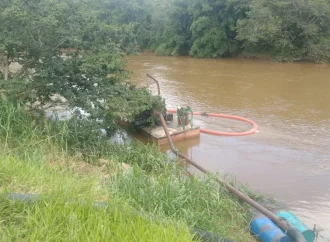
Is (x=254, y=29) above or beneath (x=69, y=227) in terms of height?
above

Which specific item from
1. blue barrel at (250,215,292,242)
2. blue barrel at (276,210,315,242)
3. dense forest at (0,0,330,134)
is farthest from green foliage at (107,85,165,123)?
blue barrel at (276,210,315,242)

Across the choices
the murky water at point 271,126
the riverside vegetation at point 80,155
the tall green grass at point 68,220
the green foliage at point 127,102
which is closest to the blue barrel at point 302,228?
the riverside vegetation at point 80,155

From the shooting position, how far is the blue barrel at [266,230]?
4.44 metres

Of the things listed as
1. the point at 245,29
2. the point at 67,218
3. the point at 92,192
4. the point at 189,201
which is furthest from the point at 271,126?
the point at 245,29

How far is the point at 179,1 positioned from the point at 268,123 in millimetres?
21767

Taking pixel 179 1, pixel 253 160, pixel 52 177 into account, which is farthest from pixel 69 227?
pixel 179 1

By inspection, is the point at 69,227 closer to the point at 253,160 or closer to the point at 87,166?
the point at 87,166

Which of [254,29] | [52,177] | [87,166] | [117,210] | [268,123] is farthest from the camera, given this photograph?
[254,29]

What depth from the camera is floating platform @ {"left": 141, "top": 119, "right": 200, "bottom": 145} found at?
30.8 feet

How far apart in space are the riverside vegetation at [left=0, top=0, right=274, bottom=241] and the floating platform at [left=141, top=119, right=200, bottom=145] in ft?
3.75

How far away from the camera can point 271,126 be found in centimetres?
1107

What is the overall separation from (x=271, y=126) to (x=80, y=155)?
22.9 ft

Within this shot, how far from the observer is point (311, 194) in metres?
6.77

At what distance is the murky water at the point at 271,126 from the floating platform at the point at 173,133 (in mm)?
189
